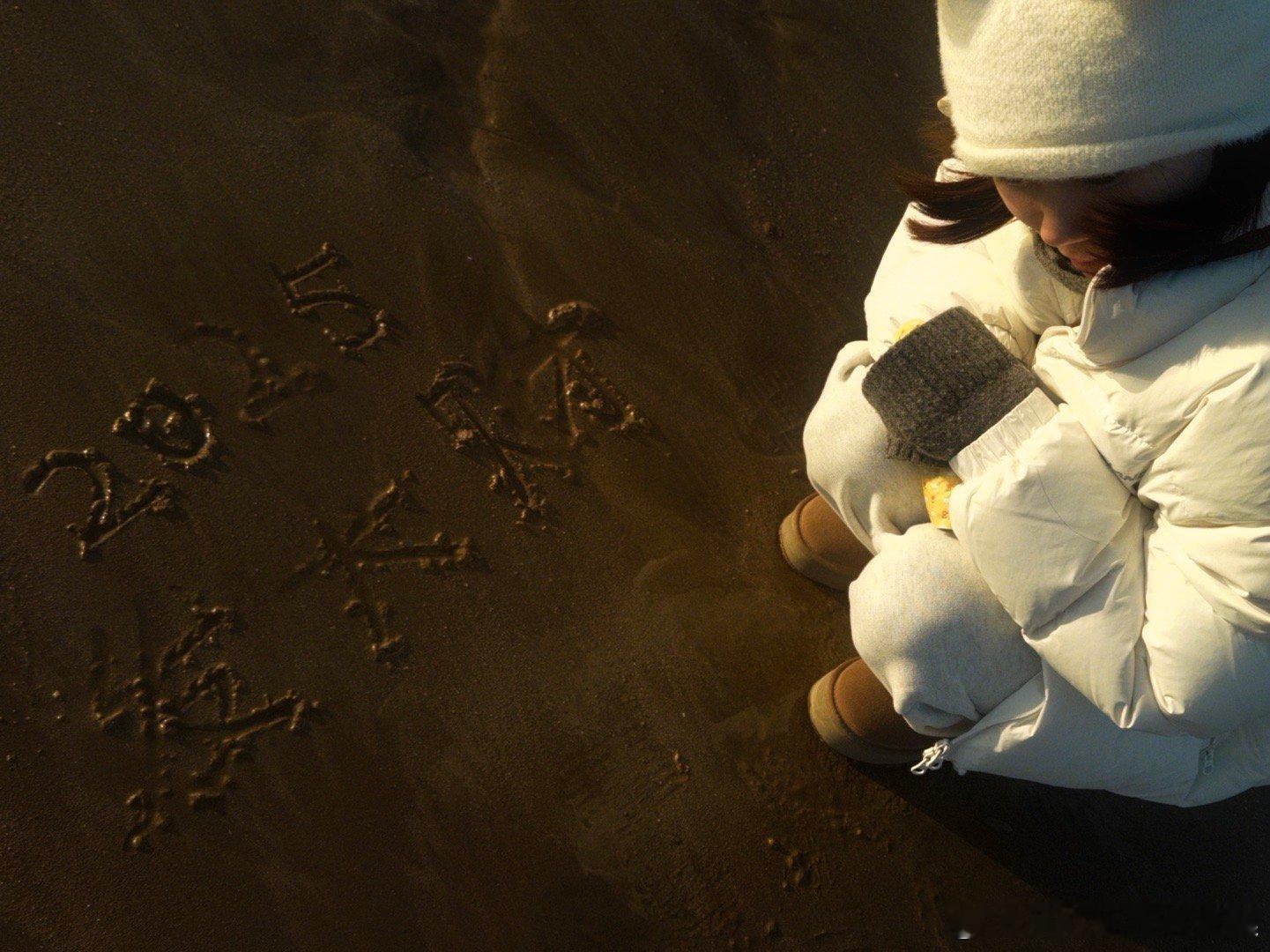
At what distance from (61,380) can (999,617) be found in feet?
6.30

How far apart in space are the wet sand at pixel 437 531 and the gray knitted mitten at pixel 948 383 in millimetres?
674

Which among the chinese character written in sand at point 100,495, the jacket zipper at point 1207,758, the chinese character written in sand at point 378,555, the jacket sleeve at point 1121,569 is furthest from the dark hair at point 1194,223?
the chinese character written in sand at point 100,495

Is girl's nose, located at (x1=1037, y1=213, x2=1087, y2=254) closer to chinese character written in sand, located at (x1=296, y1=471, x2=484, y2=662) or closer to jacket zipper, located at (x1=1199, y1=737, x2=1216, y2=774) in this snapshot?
jacket zipper, located at (x1=1199, y1=737, x2=1216, y2=774)

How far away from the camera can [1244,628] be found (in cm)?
97

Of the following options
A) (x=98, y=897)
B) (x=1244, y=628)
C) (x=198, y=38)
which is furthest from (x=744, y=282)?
(x=98, y=897)

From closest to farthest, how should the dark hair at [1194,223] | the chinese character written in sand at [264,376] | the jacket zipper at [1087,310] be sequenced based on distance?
1. the dark hair at [1194,223]
2. the jacket zipper at [1087,310]
3. the chinese character written in sand at [264,376]

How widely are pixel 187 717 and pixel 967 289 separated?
5.67ft

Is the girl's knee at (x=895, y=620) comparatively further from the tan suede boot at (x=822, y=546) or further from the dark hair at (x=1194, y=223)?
the dark hair at (x=1194, y=223)

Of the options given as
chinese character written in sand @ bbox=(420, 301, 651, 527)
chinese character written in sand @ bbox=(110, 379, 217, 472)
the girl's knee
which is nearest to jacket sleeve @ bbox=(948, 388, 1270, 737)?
the girl's knee

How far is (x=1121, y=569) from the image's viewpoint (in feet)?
3.51

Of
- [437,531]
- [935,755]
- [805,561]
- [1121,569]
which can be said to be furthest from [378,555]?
[1121,569]

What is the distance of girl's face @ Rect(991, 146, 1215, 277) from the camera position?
90 cm

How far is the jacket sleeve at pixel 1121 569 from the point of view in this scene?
979mm

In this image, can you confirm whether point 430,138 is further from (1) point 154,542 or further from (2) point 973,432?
(2) point 973,432
